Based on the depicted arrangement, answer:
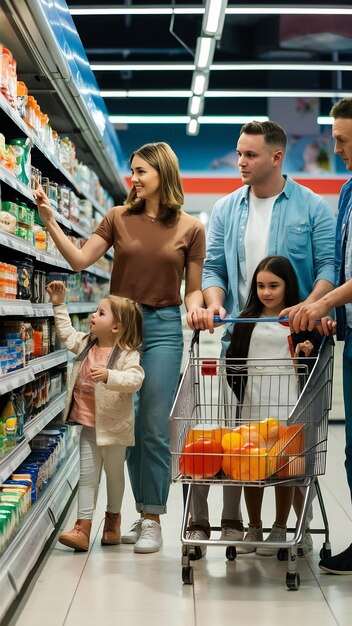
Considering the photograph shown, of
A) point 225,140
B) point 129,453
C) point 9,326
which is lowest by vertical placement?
point 129,453

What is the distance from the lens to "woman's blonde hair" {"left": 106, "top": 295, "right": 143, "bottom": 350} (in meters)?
3.98

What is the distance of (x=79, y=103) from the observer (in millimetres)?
5168

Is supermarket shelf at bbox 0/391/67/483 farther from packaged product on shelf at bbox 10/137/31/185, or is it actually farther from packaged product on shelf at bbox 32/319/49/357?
packaged product on shelf at bbox 10/137/31/185

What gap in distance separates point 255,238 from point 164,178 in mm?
491

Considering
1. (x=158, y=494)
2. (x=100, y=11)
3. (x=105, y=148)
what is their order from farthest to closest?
1. (x=100, y=11)
2. (x=105, y=148)
3. (x=158, y=494)

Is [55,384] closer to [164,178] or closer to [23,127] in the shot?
[164,178]

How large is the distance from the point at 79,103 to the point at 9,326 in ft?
5.93

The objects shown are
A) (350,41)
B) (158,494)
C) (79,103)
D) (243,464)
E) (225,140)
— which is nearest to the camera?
(243,464)

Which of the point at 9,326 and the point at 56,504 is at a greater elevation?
→ the point at 9,326

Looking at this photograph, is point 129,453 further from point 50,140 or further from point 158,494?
point 50,140

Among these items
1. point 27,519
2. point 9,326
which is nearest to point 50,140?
point 9,326

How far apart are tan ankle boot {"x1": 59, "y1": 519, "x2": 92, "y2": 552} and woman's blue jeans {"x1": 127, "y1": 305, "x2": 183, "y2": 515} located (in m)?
0.29

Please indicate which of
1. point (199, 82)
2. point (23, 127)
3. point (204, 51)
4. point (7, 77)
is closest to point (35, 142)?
point (23, 127)

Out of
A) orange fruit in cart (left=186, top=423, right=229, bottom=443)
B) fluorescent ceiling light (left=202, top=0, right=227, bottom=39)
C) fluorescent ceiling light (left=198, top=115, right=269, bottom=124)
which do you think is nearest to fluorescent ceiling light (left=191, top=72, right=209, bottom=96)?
fluorescent ceiling light (left=202, top=0, right=227, bottom=39)
